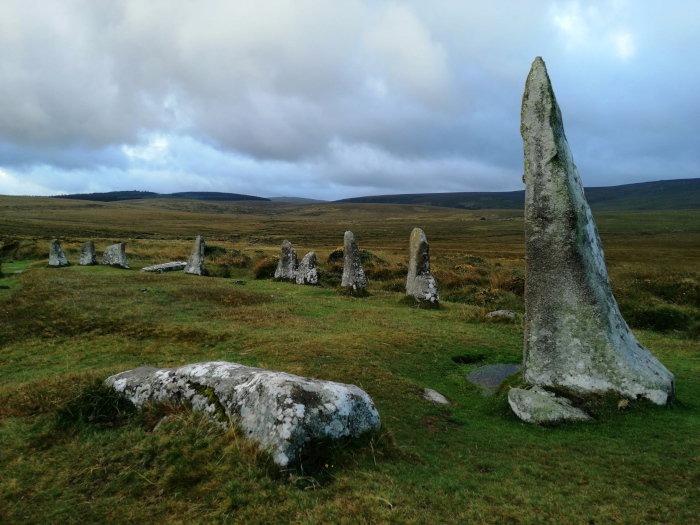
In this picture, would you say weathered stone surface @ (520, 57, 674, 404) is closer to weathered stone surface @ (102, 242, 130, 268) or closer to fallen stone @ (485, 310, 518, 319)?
fallen stone @ (485, 310, 518, 319)

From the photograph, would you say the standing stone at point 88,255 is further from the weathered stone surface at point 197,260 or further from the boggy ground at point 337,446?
the boggy ground at point 337,446

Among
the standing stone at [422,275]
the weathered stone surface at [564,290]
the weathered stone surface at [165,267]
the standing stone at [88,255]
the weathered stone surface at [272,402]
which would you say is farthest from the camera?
the standing stone at [88,255]

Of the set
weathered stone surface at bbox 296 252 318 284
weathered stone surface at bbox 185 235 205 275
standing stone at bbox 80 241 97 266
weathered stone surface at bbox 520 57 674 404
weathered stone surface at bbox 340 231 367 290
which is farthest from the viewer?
standing stone at bbox 80 241 97 266

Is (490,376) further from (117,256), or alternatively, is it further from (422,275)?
(117,256)

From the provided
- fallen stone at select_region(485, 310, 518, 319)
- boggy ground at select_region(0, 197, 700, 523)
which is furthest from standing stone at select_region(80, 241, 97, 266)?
fallen stone at select_region(485, 310, 518, 319)

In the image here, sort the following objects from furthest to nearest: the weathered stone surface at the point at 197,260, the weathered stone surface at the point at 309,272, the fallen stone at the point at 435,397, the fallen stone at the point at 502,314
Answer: the weathered stone surface at the point at 197,260 < the weathered stone surface at the point at 309,272 < the fallen stone at the point at 502,314 < the fallen stone at the point at 435,397

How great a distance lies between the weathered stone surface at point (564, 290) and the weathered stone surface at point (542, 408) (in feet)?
1.76

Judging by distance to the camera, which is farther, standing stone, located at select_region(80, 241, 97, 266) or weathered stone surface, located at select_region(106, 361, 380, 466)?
standing stone, located at select_region(80, 241, 97, 266)

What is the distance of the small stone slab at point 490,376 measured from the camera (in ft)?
34.1

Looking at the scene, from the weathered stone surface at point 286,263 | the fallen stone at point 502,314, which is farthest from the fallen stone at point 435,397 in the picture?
the weathered stone surface at point 286,263

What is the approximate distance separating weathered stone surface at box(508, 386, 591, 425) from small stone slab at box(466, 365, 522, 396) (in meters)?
1.55

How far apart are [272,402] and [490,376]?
296 inches

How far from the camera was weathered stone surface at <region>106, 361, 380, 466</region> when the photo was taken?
524 cm

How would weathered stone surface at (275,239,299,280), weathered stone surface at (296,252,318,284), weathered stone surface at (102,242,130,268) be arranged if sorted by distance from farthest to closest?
1. weathered stone surface at (102,242,130,268)
2. weathered stone surface at (275,239,299,280)
3. weathered stone surface at (296,252,318,284)
